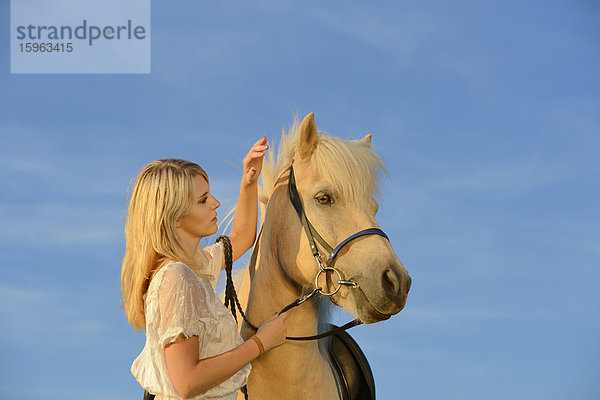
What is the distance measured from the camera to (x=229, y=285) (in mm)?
3936

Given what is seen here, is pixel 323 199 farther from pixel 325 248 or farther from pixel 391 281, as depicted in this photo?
pixel 391 281

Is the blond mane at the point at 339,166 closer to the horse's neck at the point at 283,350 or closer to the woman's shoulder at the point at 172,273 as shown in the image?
the horse's neck at the point at 283,350

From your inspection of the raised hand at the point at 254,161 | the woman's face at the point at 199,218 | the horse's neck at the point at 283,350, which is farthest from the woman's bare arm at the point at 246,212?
the woman's face at the point at 199,218

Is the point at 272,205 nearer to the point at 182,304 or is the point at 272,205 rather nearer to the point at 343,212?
the point at 343,212

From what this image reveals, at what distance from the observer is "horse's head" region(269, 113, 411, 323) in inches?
A: 137

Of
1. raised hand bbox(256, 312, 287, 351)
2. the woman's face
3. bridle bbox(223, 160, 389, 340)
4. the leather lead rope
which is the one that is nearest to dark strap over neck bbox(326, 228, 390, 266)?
bridle bbox(223, 160, 389, 340)

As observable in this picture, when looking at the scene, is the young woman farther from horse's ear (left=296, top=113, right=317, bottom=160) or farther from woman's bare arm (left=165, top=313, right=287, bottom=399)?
horse's ear (left=296, top=113, right=317, bottom=160)

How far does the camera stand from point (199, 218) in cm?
308

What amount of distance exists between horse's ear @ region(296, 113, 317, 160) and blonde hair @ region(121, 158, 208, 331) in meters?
1.06

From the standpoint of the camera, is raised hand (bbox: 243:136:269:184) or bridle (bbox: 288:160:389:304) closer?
bridle (bbox: 288:160:389:304)

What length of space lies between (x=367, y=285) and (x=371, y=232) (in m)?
0.32

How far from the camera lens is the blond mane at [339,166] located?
148 inches

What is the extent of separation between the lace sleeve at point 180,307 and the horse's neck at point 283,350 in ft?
3.07

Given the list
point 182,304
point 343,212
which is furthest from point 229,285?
point 182,304
